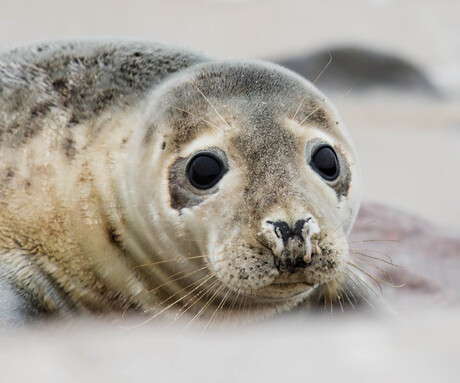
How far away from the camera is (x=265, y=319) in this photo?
2.54 meters

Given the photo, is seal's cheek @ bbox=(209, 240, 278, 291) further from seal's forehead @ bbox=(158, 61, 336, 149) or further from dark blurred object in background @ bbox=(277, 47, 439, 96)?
dark blurred object in background @ bbox=(277, 47, 439, 96)

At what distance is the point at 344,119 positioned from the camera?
925 centimetres

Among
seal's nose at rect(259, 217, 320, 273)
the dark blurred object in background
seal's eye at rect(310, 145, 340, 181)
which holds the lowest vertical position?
seal's nose at rect(259, 217, 320, 273)

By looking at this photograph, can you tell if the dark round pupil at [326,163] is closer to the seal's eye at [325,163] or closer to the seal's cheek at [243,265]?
the seal's eye at [325,163]

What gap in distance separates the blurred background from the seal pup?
0.28 metres

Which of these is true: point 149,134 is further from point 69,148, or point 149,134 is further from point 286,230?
point 286,230

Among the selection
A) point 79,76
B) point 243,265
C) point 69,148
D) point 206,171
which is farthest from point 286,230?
point 79,76

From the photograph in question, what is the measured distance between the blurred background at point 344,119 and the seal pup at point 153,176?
0.28 metres

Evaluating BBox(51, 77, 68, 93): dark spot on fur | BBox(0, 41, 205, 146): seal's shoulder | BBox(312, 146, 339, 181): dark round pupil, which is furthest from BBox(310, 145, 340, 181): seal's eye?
BBox(51, 77, 68, 93): dark spot on fur

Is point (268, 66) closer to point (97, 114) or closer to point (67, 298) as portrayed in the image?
point (97, 114)

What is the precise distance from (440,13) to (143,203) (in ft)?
36.6

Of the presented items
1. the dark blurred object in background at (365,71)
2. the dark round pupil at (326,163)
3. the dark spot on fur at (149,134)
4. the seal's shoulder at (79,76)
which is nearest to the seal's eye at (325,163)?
the dark round pupil at (326,163)

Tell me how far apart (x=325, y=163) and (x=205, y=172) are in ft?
1.35

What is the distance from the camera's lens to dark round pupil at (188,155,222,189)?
2350mm
